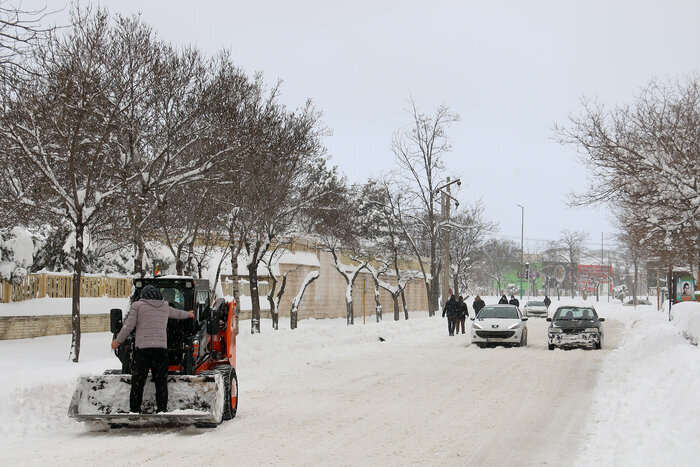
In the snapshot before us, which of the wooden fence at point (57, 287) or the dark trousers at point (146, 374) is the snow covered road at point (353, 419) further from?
the wooden fence at point (57, 287)

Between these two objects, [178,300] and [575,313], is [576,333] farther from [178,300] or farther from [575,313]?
[178,300]

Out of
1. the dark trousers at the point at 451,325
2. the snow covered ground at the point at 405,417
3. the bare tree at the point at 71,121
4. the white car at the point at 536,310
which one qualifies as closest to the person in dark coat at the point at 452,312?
the dark trousers at the point at 451,325

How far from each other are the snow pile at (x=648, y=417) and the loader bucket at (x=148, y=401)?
178 inches

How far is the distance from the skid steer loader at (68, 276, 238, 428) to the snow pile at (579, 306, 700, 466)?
465 cm

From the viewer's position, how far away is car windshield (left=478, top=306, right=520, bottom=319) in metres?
27.6

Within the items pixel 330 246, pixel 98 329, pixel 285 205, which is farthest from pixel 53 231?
pixel 330 246

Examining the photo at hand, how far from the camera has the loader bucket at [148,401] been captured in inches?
388

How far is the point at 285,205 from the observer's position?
30.6m

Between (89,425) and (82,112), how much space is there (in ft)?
27.6

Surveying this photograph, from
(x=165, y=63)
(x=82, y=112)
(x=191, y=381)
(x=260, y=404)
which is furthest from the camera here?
(x=165, y=63)

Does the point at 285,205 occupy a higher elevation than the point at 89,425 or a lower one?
higher

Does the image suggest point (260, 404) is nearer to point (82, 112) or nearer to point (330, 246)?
point (82, 112)

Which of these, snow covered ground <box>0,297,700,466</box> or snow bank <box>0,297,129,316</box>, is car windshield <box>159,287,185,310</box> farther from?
snow bank <box>0,297,129,316</box>

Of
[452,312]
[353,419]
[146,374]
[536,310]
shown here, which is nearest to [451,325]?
[452,312]
